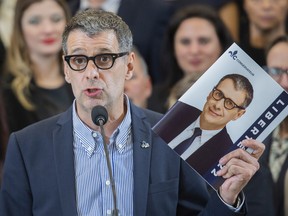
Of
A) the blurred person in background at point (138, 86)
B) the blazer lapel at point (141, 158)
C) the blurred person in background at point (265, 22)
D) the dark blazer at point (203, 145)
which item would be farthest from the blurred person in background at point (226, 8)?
the dark blazer at point (203, 145)

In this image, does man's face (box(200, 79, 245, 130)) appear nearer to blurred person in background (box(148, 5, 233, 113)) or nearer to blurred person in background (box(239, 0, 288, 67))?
blurred person in background (box(148, 5, 233, 113))

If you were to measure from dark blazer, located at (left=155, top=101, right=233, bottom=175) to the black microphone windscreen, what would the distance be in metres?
0.20

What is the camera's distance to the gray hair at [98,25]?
3.37 meters

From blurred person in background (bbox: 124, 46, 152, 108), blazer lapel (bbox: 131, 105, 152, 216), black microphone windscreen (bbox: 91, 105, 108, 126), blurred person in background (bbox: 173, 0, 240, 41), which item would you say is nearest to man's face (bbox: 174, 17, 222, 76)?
blurred person in background (bbox: 124, 46, 152, 108)

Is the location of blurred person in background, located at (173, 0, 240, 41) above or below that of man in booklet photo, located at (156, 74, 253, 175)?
below

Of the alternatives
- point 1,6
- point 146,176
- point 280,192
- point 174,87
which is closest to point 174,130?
point 146,176

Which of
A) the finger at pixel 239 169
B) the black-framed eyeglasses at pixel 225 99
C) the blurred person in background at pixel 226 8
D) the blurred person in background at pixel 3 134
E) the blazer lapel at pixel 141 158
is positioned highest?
the black-framed eyeglasses at pixel 225 99

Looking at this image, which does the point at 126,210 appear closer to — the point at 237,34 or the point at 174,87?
the point at 174,87

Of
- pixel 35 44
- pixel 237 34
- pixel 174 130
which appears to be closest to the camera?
pixel 174 130

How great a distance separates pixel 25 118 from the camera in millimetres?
5434

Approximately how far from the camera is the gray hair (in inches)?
133

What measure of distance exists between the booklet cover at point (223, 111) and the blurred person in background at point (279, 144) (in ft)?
4.20

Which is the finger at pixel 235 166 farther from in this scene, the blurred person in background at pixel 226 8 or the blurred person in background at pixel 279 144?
the blurred person in background at pixel 226 8

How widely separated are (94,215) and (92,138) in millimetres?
323
